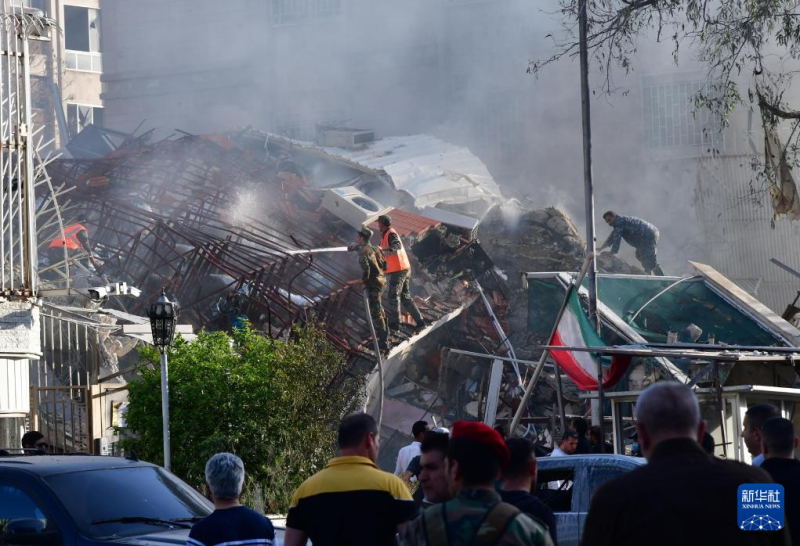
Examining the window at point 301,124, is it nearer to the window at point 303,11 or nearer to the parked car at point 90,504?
the window at point 303,11

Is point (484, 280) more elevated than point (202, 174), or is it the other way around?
point (202, 174)

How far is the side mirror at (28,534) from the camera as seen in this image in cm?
577

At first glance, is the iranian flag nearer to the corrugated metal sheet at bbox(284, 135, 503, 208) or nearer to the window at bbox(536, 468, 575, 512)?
the window at bbox(536, 468, 575, 512)

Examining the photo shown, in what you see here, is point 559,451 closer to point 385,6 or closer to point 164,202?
point 164,202

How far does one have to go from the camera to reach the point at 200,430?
456 inches

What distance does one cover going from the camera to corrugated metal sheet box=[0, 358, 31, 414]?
1067 cm

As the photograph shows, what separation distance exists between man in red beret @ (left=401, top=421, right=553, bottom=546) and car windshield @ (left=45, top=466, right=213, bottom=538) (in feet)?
10.3

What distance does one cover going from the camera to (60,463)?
256 inches

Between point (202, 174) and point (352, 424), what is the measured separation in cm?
2009

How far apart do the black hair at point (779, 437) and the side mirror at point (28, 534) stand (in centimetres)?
364

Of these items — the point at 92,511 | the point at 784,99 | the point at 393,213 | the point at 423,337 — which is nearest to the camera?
the point at 92,511

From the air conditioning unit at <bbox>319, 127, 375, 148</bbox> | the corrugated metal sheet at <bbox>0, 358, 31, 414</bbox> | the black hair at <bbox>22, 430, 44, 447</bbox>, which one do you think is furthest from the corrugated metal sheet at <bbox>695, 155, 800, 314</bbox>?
the black hair at <bbox>22, 430, 44, 447</bbox>

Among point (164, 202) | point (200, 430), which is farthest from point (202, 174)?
point (200, 430)

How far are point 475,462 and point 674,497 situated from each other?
2.43ft
